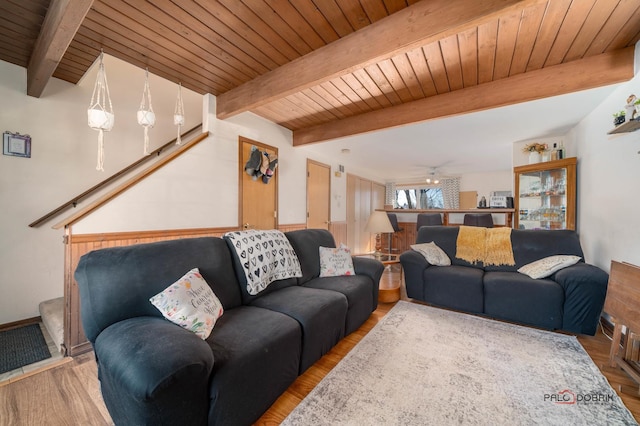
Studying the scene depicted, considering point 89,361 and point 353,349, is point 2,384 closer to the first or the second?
point 89,361

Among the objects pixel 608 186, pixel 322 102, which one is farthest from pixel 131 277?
pixel 608 186

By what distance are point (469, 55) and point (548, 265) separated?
2.10 meters

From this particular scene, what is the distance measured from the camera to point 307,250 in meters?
2.57

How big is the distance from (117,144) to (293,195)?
2.37m

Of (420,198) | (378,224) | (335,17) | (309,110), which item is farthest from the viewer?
(420,198)

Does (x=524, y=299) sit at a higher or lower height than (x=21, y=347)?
higher

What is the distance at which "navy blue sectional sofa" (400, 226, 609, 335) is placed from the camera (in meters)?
2.16

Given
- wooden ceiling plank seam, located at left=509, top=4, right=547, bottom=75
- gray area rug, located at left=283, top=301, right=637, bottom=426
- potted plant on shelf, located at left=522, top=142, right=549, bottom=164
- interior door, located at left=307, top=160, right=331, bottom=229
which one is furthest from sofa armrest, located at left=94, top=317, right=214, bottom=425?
potted plant on shelf, located at left=522, top=142, right=549, bottom=164

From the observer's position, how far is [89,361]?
1.88 m

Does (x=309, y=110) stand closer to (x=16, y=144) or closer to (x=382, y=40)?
(x=382, y=40)

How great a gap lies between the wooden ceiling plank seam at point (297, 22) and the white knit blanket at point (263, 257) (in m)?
1.62

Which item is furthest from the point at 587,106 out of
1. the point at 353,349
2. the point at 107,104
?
the point at 107,104

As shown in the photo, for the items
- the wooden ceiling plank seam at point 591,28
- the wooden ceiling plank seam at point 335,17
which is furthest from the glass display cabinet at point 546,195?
the wooden ceiling plank seam at point 335,17

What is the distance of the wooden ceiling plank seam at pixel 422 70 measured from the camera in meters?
2.12
